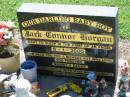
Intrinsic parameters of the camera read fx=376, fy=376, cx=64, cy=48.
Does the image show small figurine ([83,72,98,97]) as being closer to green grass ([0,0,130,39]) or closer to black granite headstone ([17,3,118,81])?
black granite headstone ([17,3,118,81])

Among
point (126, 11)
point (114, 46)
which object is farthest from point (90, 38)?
point (126, 11)

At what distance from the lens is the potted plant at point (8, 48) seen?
15.9 ft

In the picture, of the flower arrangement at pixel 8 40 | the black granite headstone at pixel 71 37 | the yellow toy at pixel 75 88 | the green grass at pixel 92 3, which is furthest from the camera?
the green grass at pixel 92 3

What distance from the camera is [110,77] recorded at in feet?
15.9

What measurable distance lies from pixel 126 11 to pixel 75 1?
953 mm

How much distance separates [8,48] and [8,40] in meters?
0.14

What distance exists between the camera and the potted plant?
4.84 m

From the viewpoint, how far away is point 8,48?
4.95 m

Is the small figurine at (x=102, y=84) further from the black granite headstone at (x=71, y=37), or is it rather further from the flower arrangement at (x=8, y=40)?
the flower arrangement at (x=8, y=40)

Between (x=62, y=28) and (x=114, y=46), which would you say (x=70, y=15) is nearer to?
(x=62, y=28)

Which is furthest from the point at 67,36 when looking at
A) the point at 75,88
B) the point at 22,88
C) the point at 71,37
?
the point at 22,88

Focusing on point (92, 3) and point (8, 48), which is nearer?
point (8, 48)

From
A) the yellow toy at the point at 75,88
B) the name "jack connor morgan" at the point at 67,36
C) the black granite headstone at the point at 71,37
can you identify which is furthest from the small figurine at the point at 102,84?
the name "jack connor morgan" at the point at 67,36

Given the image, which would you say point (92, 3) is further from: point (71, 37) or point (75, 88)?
point (75, 88)
